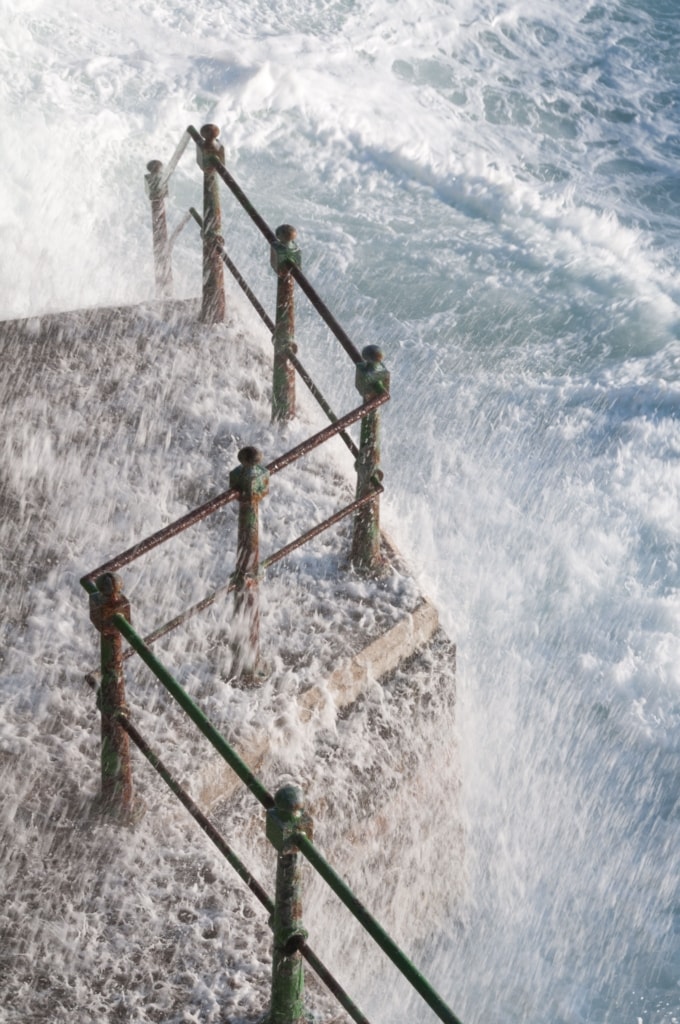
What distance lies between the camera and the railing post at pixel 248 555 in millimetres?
4004

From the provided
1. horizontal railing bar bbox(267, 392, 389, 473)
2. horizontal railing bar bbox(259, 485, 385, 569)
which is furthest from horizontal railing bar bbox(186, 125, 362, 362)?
horizontal railing bar bbox(259, 485, 385, 569)

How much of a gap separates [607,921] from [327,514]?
2869mm

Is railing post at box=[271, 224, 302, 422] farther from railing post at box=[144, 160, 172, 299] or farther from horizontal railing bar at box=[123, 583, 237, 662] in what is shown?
horizontal railing bar at box=[123, 583, 237, 662]

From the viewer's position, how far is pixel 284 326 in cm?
558

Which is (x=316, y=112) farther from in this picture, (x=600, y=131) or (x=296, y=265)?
(x=296, y=265)

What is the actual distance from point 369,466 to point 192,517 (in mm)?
1229

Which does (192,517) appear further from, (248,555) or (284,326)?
(284,326)

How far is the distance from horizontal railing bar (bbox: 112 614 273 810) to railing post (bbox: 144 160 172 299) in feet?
12.8

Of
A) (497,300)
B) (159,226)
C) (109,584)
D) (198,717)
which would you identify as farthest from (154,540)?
(497,300)

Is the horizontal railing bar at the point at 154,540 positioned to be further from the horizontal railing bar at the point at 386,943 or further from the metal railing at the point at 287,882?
the horizontal railing bar at the point at 386,943

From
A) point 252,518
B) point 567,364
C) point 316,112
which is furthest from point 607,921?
point 316,112

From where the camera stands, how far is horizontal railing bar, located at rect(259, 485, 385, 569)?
4.34m

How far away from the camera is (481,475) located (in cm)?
948

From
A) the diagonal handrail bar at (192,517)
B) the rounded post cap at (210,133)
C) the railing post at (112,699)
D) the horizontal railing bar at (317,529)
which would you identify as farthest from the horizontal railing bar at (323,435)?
the rounded post cap at (210,133)
